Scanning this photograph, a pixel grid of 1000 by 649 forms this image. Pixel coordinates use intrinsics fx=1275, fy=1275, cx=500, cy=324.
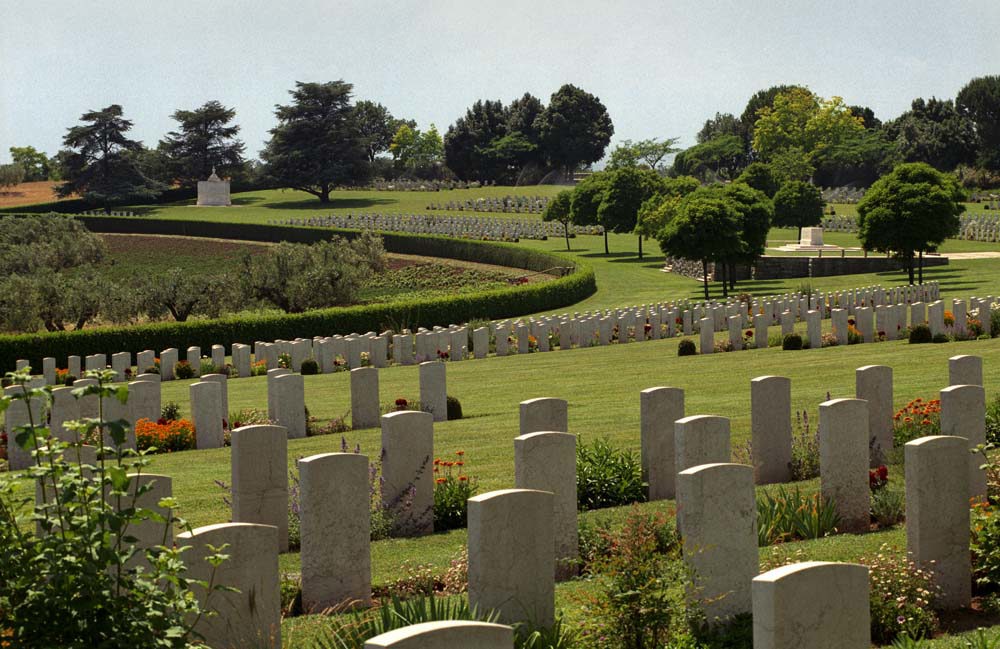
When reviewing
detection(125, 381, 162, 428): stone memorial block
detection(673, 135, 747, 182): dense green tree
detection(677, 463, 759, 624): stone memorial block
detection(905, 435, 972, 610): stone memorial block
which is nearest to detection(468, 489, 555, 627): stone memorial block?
detection(677, 463, 759, 624): stone memorial block

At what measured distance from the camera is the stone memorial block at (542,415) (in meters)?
10.8

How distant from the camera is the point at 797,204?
65.4m

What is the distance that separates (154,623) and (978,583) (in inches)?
209

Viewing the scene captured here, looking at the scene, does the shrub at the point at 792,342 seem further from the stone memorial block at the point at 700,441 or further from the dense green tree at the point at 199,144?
the dense green tree at the point at 199,144

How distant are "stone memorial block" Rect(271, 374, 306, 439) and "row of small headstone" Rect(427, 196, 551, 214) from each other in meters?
75.0

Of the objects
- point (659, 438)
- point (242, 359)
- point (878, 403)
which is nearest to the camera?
point (659, 438)

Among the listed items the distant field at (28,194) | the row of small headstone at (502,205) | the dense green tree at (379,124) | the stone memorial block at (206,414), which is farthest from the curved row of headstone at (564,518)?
the dense green tree at (379,124)

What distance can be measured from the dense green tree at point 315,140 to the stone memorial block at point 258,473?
89406 millimetres

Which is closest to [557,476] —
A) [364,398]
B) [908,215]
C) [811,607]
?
[811,607]

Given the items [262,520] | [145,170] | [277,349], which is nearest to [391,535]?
[262,520]

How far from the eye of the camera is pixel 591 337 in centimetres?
3228

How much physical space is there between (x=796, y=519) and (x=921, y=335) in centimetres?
1704

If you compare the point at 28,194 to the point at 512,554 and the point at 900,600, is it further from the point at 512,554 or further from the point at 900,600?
the point at 900,600

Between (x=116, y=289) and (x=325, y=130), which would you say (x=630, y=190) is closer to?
(x=116, y=289)
